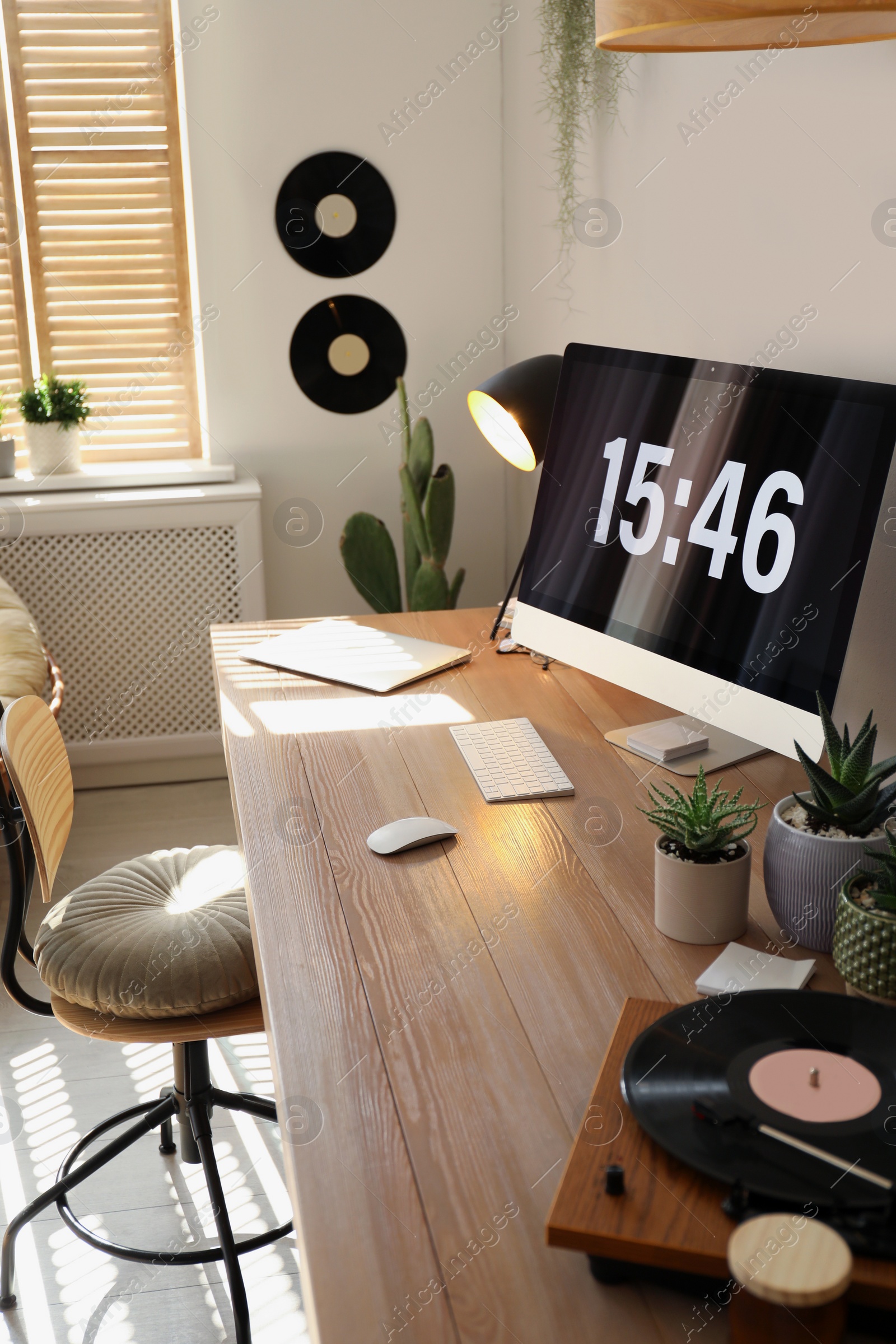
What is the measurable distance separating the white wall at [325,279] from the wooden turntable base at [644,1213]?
2676 mm

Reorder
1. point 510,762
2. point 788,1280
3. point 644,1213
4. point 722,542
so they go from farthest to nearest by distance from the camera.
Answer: point 510,762 < point 722,542 < point 644,1213 < point 788,1280

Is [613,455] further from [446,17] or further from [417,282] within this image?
[446,17]

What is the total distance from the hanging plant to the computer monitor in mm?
861

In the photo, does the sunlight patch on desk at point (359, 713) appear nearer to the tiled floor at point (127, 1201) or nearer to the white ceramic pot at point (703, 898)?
the white ceramic pot at point (703, 898)

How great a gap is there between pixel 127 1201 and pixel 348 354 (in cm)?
224

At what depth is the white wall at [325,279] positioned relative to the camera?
2975mm

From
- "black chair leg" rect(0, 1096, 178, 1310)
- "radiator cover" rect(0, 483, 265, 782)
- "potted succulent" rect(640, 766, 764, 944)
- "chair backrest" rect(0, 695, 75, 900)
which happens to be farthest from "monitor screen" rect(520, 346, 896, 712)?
"radiator cover" rect(0, 483, 265, 782)

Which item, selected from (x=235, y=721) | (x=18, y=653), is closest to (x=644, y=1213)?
(x=235, y=721)

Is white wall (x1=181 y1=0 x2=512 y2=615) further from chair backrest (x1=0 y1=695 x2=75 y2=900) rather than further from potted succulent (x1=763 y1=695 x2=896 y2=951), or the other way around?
potted succulent (x1=763 y1=695 x2=896 y2=951)

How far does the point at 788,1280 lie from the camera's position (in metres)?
0.58

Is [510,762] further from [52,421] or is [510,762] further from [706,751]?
[52,421]

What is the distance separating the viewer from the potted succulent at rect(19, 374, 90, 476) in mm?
3076

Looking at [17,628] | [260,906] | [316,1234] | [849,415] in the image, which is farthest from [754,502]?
[17,628]

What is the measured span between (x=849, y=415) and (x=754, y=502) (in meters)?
0.16
